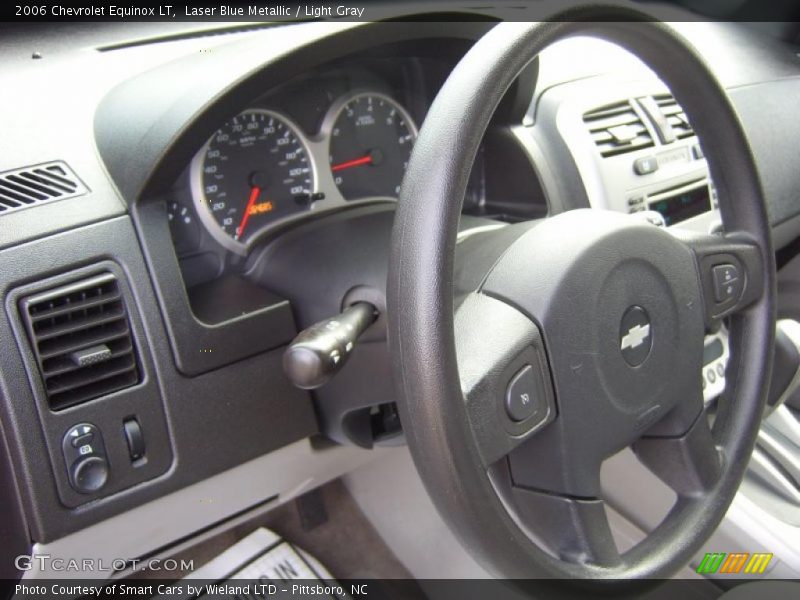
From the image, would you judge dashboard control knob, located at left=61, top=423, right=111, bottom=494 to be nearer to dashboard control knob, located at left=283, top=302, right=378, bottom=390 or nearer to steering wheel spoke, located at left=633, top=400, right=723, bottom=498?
dashboard control knob, located at left=283, top=302, right=378, bottom=390

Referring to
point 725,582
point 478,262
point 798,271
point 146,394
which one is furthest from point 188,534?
point 798,271

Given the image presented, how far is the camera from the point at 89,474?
92 centimetres

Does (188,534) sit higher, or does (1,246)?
(1,246)

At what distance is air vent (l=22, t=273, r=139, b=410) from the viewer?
89 cm

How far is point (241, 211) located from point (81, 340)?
1.06 feet

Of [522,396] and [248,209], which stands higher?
[248,209]

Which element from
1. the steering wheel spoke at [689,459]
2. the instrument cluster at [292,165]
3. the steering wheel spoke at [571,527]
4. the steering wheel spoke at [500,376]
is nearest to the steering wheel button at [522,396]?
the steering wheel spoke at [500,376]

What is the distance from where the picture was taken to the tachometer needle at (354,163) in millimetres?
1240

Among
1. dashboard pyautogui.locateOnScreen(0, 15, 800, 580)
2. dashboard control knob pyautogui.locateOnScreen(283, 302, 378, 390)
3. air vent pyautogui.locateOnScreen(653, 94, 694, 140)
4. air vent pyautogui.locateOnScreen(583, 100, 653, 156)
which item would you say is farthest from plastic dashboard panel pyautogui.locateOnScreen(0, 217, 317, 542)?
air vent pyautogui.locateOnScreen(653, 94, 694, 140)

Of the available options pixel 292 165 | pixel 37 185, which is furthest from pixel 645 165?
pixel 37 185

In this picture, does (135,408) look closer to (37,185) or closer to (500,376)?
(37,185)

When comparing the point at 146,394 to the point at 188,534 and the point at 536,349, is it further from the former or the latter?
the point at 536,349

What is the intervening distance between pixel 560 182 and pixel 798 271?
886 millimetres

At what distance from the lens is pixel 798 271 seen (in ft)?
6.06
